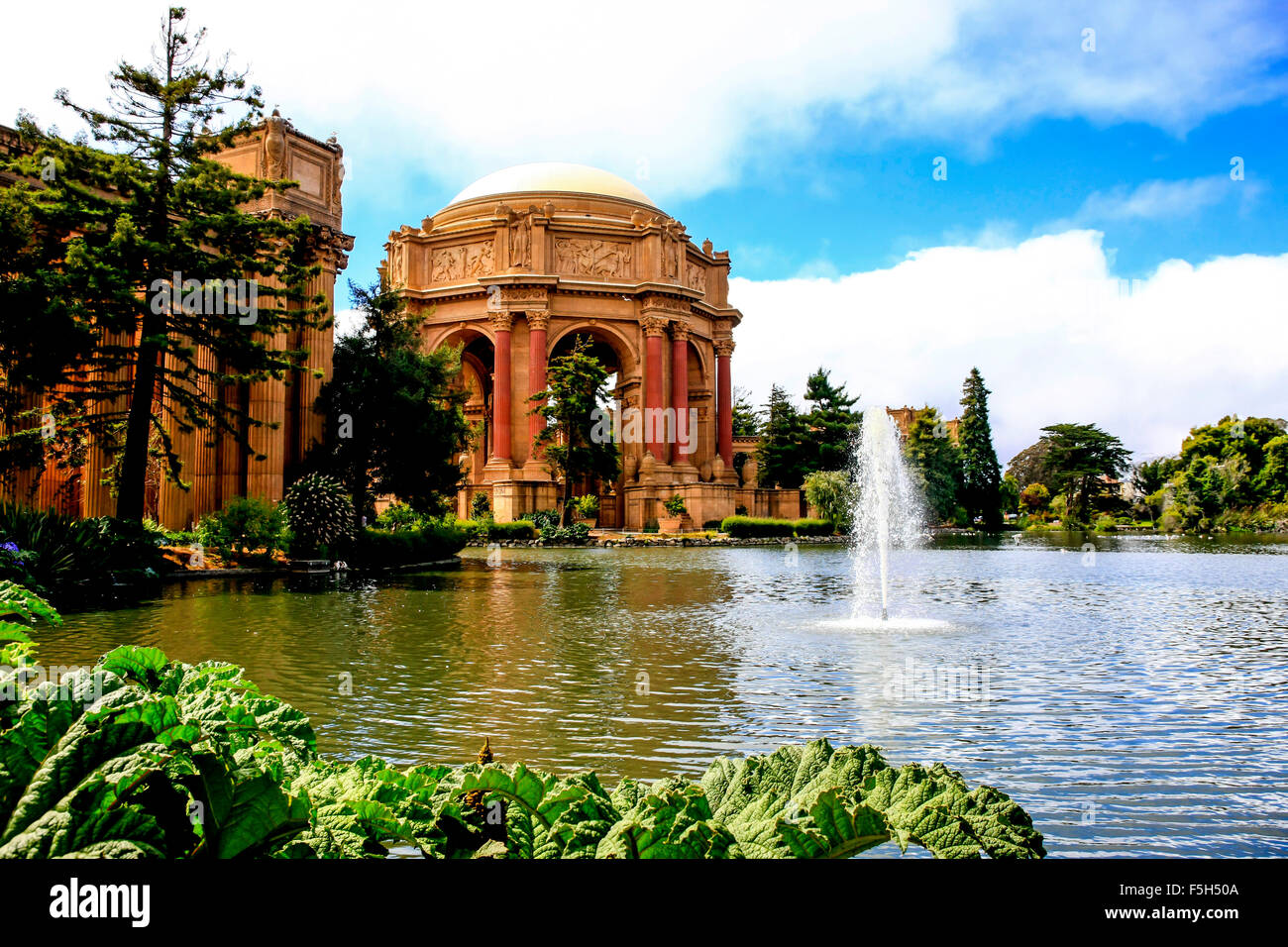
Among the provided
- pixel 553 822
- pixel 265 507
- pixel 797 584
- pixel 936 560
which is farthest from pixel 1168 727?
pixel 936 560

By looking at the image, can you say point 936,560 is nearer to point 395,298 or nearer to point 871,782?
point 395,298

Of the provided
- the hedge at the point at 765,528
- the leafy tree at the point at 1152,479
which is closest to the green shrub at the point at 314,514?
the hedge at the point at 765,528

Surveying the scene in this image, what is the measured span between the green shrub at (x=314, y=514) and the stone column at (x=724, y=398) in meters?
41.3

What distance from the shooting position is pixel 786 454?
6328cm

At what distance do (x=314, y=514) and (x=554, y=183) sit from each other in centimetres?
4273

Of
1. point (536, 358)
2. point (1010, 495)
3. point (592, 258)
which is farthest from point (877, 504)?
point (1010, 495)

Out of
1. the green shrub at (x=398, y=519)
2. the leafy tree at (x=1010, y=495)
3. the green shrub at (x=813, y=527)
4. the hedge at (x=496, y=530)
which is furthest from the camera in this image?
the leafy tree at (x=1010, y=495)

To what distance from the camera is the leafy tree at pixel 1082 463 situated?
7381cm

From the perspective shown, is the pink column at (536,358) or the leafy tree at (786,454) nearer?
the pink column at (536,358)

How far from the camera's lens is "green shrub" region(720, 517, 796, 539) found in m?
45.4

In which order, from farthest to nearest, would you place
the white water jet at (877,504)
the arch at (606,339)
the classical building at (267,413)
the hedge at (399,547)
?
the arch at (606,339) → the hedge at (399,547) → the classical building at (267,413) → the white water jet at (877,504)

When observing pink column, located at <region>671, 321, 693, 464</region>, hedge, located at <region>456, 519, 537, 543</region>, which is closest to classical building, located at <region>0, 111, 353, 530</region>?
hedge, located at <region>456, 519, 537, 543</region>

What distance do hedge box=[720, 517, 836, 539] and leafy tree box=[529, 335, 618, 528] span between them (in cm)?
707

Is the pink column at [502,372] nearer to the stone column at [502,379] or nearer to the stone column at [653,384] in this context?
the stone column at [502,379]
